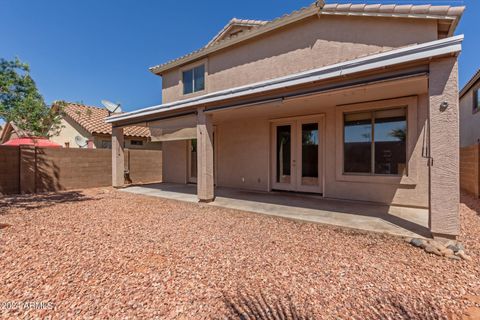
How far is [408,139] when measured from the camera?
7.25 m

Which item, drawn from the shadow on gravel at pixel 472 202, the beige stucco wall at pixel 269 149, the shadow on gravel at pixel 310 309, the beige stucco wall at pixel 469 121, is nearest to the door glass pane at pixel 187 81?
the beige stucco wall at pixel 269 149

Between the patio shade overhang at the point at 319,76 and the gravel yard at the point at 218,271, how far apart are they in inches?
145

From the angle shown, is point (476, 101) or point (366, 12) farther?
point (476, 101)

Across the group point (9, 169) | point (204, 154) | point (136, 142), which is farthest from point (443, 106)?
point (136, 142)

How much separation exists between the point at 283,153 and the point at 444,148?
19.9 ft

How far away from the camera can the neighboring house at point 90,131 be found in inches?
666

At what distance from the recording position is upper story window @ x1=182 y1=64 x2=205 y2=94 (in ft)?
39.7

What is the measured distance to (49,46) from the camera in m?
15.7

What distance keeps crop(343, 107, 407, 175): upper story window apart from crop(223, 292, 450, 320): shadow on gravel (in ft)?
18.7

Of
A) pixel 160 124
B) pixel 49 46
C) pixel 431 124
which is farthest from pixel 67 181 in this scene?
pixel 431 124

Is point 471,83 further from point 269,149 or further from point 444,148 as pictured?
point 444,148

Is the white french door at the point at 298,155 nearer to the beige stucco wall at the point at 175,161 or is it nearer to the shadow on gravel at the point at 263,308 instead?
the beige stucco wall at the point at 175,161

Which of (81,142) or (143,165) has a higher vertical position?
(81,142)

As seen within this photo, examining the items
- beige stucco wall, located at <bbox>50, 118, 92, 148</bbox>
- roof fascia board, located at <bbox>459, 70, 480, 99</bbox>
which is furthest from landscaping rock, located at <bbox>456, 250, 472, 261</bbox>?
beige stucco wall, located at <bbox>50, 118, 92, 148</bbox>
